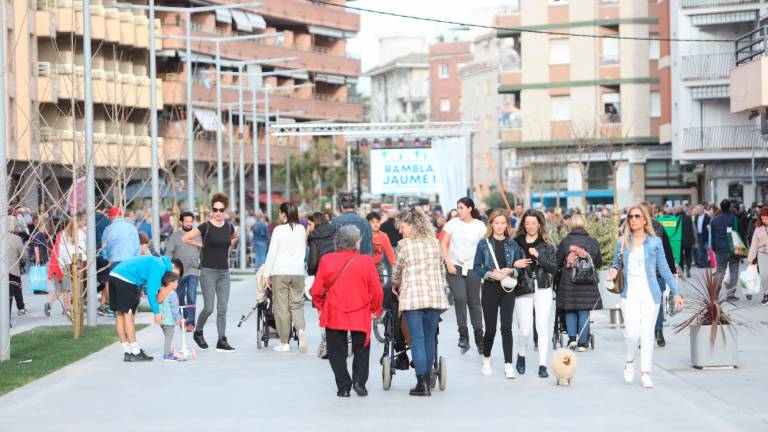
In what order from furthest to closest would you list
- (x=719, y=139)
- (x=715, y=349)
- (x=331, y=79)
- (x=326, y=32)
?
(x=331, y=79) → (x=326, y=32) → (x=719, y=139) → (x=715, y=349)

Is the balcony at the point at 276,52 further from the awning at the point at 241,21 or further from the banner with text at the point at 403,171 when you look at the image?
the banner with text at the point at 403,171

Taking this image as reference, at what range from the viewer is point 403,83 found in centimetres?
16438

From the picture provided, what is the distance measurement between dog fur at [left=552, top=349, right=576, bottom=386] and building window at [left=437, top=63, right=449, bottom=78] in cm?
13441

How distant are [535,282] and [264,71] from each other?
251 feet

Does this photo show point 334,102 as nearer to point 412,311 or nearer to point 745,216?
point 745,216

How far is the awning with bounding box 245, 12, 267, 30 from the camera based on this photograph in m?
86.1

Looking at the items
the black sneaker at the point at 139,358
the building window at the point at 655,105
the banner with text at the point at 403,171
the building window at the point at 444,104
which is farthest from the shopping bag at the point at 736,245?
the building window at the point at 444,104

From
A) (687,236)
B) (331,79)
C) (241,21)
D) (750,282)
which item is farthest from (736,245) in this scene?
(331,79)

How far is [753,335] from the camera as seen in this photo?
2022cm

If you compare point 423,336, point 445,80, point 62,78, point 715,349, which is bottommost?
point 715,349

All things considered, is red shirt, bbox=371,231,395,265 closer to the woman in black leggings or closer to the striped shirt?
the woman in black leggings

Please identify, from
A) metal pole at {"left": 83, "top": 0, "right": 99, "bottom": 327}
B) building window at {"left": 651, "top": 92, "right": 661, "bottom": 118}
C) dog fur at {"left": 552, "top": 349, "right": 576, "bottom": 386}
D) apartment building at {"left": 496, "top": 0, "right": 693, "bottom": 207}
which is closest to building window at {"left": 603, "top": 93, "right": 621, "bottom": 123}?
apartment building at {"left": 496, "top": 0, "right": 693, "bottom": 207}

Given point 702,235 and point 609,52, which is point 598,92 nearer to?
point 609,52

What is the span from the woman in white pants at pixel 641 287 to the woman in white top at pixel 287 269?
4.87 m
